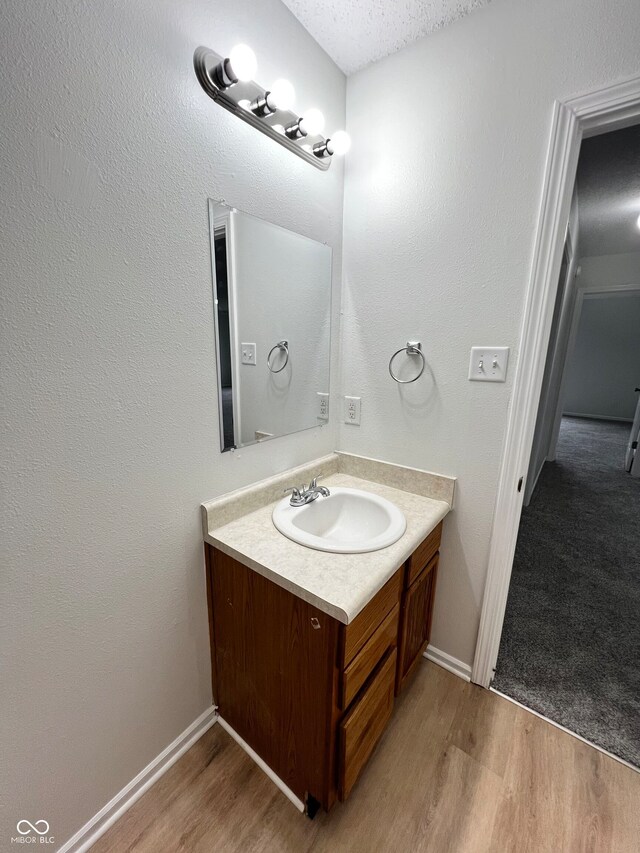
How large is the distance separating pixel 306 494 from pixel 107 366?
0.78 metres

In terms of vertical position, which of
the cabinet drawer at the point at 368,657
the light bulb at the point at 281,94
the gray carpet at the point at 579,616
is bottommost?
the gray carpet at the point at 579,616

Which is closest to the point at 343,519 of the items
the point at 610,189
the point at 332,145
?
the point at 332,145

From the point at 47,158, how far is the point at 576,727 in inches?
91.0

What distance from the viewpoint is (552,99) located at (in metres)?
1.05

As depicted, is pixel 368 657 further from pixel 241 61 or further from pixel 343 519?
pixel 241 61

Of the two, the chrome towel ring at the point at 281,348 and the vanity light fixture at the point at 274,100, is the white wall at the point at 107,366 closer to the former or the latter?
the vanity light fixture at the point at 274,100

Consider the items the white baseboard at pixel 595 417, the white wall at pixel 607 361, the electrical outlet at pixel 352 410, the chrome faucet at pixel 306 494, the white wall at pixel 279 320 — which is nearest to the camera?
the white wall at pixel 279 320

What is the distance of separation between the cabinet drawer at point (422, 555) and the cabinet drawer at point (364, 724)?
251 millimetres

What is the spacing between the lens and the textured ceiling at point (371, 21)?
1.09 metres

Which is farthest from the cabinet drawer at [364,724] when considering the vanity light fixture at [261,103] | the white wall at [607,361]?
the white wall at [607,361]

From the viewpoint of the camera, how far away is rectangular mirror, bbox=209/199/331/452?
111 centimetres

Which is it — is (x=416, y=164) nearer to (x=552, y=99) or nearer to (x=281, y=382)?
(x=552, y=99)

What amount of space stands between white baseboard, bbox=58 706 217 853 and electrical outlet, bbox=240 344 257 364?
4.20 ft

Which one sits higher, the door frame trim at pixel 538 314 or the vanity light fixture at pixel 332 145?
the vanity light fixture at pixel 332 145
